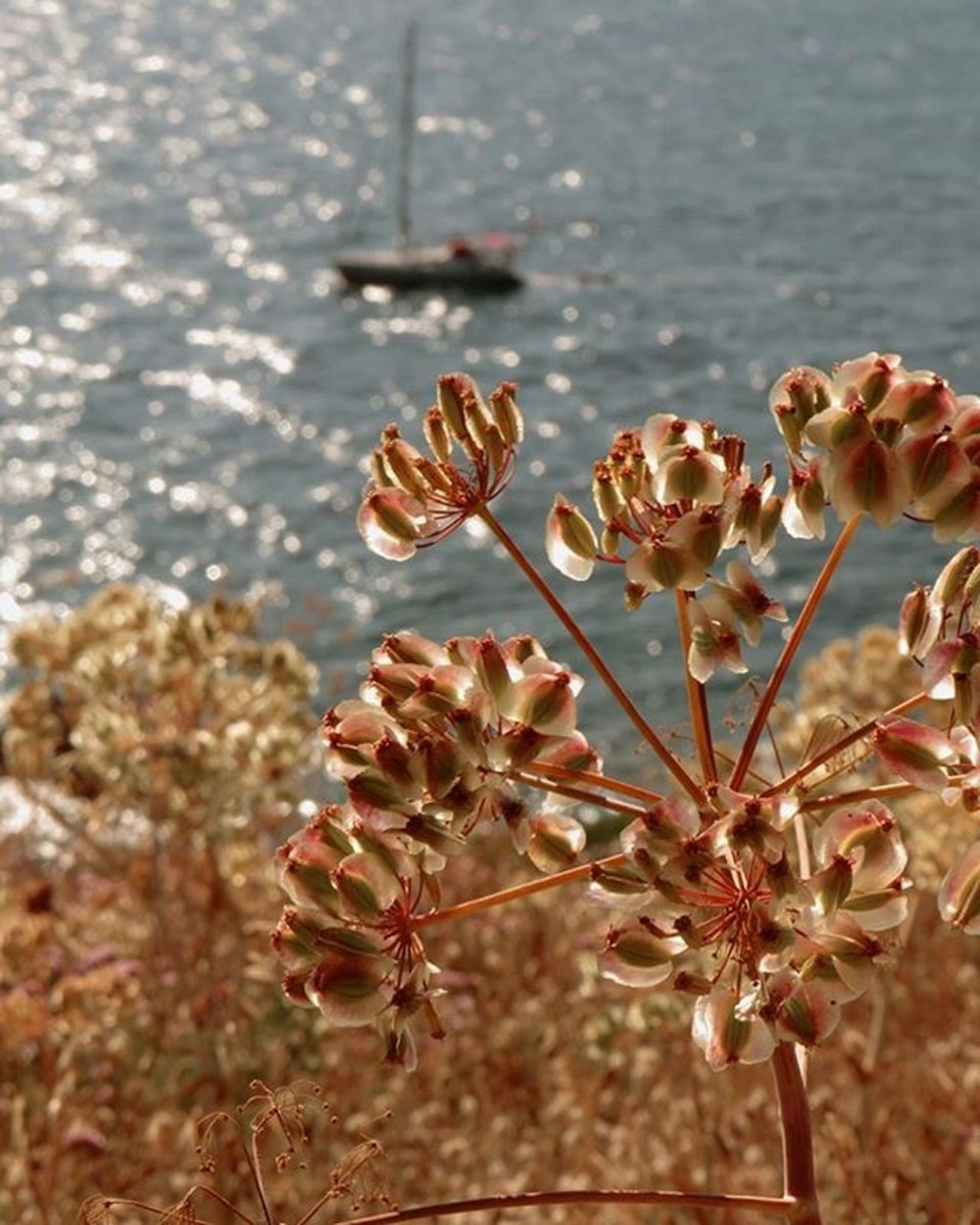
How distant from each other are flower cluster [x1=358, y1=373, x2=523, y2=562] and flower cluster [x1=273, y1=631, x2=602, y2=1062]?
20 cm

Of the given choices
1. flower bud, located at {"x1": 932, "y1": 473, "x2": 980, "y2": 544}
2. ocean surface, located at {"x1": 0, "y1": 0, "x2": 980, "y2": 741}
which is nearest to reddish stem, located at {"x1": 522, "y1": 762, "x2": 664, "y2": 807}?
flower bud, located at {"x1": 932, "y1": 473, "x2": 980, "y2": 544}

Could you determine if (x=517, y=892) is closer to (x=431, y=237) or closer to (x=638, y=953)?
(x=638, y=953)

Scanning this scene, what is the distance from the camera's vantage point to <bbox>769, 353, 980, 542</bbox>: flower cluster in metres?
1.56

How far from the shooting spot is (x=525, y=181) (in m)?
37.2

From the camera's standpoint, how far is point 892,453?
1.57 m

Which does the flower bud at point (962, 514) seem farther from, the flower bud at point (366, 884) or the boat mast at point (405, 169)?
the boat mast at point (405, 169)

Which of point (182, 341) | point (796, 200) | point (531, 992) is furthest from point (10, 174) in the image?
point (531, 992)

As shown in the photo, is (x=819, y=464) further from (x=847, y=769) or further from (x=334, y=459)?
(x=334, y=459)

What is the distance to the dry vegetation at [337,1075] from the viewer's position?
162 inches

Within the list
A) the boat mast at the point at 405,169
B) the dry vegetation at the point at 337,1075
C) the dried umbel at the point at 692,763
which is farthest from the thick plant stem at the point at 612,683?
the boat mast at the point at 405,169

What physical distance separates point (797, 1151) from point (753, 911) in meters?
0.21

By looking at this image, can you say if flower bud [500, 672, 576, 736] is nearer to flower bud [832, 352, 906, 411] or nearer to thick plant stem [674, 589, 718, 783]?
thick plant stem [674, 589, 718, 783]

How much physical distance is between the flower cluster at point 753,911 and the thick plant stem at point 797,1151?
88mm

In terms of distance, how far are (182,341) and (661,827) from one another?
2791cm
